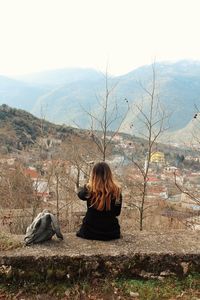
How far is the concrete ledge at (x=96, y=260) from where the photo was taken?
13.9 ft

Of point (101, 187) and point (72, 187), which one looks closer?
point (101, 187)

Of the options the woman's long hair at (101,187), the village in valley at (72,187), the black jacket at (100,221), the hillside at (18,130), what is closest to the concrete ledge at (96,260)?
the black jacket at (100,221)

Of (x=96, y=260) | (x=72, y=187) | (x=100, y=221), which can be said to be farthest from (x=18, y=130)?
(x=96, y=260)

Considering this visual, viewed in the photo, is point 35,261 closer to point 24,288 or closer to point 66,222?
point 24,288

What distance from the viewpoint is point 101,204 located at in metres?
4.69

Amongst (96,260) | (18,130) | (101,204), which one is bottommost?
(96,260)

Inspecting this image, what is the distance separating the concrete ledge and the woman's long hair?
0.48m

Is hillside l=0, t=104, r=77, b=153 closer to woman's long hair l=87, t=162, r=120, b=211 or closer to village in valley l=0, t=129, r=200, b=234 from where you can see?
village in valley l=0, t=129, r=200, b=234

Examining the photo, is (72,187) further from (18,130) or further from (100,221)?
(18,130)

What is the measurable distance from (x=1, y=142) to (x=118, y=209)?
29303mm

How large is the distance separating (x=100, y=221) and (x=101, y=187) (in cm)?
43

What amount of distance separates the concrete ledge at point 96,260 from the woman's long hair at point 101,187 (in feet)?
1.57

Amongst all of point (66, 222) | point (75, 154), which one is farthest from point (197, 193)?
point (75, 154)

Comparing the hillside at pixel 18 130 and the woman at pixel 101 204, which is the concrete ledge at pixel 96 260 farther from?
the hillside at pixel 18 130
